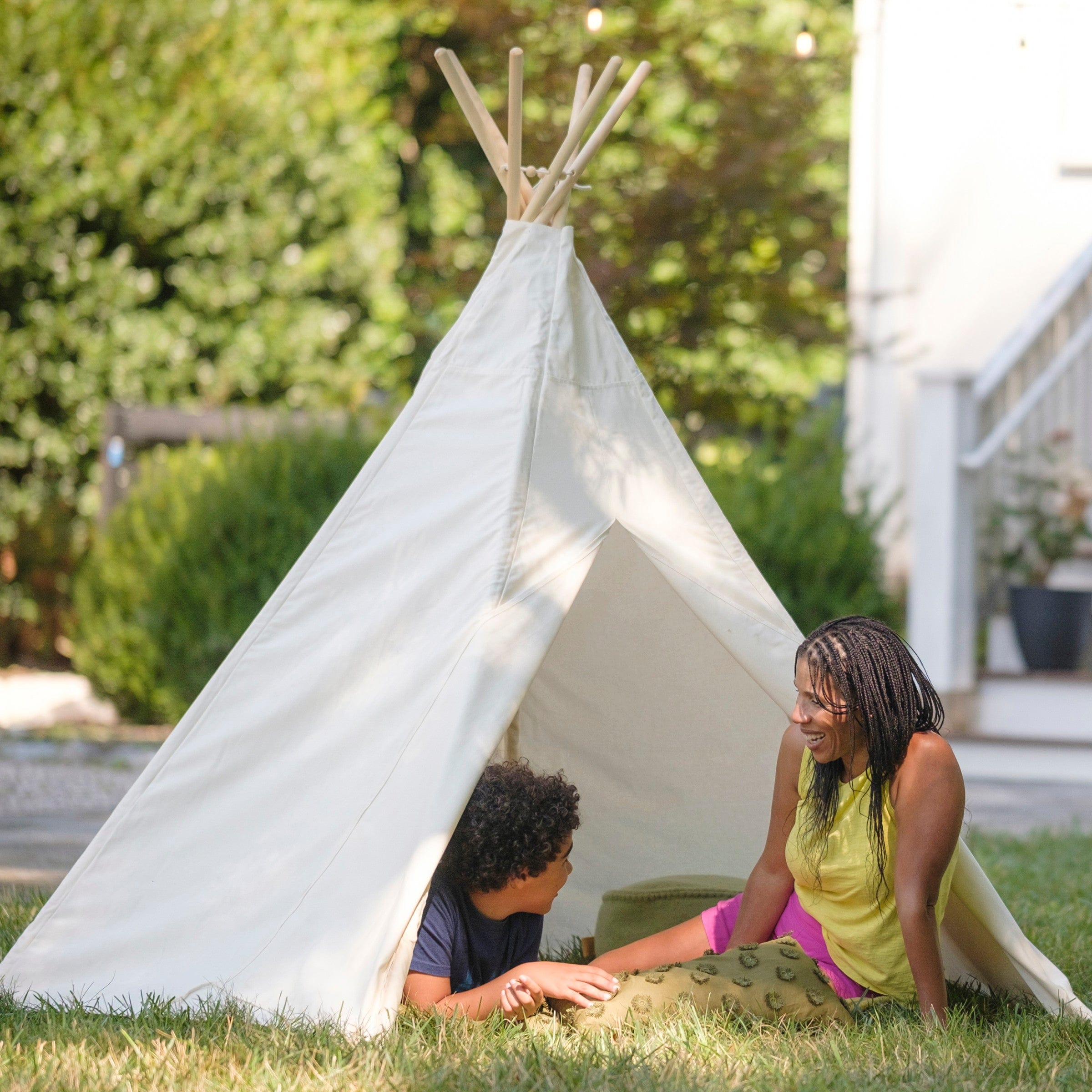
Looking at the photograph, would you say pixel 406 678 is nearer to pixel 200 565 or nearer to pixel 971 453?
pixel 971 453

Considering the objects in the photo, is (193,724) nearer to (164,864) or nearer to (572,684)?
(164,864)

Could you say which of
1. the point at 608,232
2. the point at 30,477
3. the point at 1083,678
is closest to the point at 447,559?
the point at 1083,678

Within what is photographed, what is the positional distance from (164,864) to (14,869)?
1950mm

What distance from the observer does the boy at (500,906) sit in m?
→ 3.01

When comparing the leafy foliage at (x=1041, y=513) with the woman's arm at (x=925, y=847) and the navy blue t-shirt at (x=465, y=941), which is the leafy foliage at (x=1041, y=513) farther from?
the navy blue t-shirt at (x=465, y=941)

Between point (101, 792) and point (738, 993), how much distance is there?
4181mm

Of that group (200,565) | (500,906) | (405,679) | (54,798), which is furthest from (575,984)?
(200,565)

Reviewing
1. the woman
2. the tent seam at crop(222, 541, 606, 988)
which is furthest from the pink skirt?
the tent seam at crop(222, 541, 606, 988)

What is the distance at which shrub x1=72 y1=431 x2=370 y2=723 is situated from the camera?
323 inches

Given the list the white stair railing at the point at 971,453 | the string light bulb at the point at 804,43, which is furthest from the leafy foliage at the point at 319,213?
the white stair railing at the point at 971,453

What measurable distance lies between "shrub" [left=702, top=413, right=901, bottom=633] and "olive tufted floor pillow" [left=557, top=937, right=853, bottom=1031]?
16.1 feet

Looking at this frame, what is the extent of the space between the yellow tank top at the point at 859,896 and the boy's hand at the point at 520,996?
638mm

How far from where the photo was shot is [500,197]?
9688mm

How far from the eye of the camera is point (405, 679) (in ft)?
10.3
